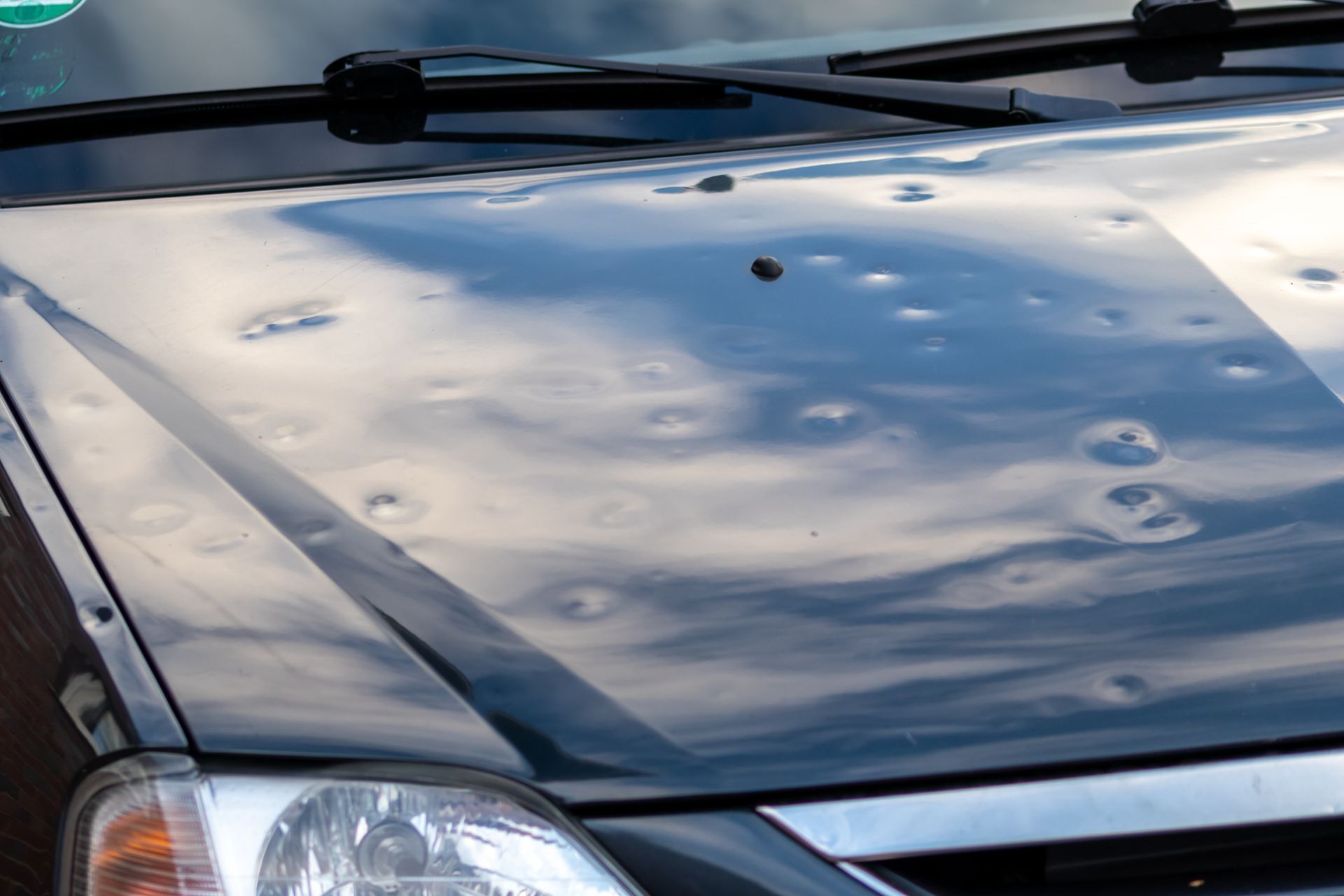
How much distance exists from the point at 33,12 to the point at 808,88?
1054mm

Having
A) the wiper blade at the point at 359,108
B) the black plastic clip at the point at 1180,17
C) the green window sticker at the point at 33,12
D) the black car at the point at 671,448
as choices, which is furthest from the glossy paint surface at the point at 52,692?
the black plastic clip at the point at 1180,17

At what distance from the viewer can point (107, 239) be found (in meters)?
1.70

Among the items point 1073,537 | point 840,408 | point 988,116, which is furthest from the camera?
point 988,116

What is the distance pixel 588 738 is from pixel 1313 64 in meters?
1.61

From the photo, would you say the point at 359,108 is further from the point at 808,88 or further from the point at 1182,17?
the point at 1182,17

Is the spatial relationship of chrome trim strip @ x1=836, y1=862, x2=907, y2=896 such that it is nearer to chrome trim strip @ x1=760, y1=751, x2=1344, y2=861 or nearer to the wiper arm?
chrome trim strip @ x1=760, y1=751, x2=1344, y2=861

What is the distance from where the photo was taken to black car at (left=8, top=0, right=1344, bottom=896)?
0.98 m

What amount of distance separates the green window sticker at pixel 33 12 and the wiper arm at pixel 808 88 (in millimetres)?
368

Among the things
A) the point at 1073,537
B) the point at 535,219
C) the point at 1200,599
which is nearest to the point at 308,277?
the point at 535,219

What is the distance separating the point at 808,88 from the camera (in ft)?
6.11

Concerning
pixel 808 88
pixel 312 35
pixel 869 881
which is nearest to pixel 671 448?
→ pixel 869 881

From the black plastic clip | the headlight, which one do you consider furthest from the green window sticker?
the black plastic clip

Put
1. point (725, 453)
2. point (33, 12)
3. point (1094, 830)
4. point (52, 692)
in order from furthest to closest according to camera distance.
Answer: point (33, 12) → point (725, 453) → point (52, 692) → point (1094, 830)

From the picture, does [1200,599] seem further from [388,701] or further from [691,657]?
[388,701]
